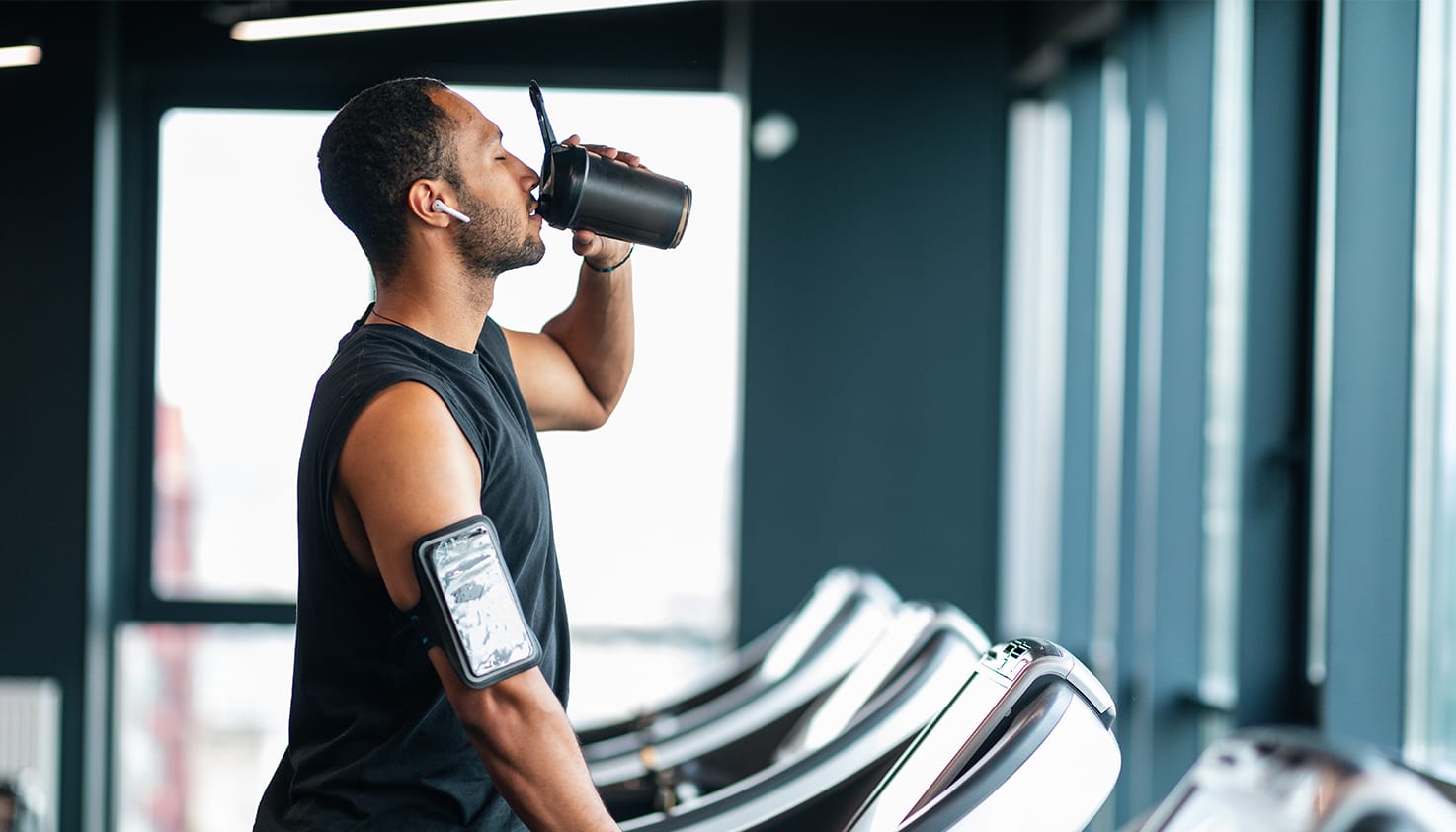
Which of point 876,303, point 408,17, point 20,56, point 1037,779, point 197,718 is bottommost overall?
point 197,718

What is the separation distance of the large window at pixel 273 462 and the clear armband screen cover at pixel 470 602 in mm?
3160

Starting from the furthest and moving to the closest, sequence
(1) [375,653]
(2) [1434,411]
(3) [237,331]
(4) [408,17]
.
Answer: (3) [237,331]
(4) [408,17]
(2) [1434,411]
(1) [375,653]

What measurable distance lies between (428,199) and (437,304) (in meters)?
0.11

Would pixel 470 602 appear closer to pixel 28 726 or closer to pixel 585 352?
pixel 585 352

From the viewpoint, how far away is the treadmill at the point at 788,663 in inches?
93.2

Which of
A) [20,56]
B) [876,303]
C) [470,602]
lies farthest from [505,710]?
[20,56]

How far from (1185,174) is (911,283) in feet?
3.87

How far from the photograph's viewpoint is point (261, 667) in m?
4.39

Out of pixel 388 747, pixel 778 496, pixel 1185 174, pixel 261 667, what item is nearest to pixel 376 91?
pixel 388 747

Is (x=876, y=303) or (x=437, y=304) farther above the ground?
(x=876, y=303)

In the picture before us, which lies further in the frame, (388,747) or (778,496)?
(778,496)

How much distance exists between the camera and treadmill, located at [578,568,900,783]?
7.77 feet

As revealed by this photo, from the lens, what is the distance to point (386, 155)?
1.33 meters

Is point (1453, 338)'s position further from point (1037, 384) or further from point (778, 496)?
point (778, 496)
